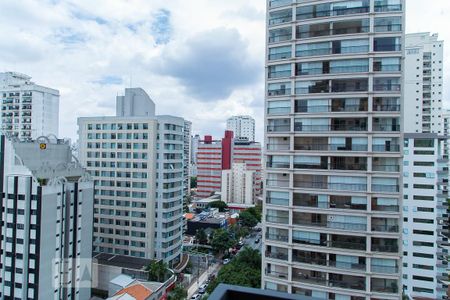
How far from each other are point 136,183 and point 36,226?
11.4 m

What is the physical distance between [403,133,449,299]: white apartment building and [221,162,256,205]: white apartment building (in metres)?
39.2

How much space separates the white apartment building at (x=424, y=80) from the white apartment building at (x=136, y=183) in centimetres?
3190

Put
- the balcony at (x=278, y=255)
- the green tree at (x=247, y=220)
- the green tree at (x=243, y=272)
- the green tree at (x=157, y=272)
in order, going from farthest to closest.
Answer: the green tree at (x=247, y=220)
the green tree at (x=157, y=272)
the green tree at (x=243, y=272)
the balcony at (x=278, y=255)

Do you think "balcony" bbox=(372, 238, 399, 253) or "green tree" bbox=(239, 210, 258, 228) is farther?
"green tree" bbox=(239, 210, 258, 228)

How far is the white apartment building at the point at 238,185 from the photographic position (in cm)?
6341

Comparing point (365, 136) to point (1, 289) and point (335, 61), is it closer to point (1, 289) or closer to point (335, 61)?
point (335, 61)

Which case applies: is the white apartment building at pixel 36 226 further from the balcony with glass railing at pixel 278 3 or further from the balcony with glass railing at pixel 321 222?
the balcony with glass railing at pixel 278 3

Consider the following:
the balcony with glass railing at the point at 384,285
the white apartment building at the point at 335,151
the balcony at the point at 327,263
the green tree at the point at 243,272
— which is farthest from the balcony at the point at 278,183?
the green tree at the point at 243,272

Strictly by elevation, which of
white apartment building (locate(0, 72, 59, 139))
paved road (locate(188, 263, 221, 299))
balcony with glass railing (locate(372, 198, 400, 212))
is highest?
white apartment building (locate(0, 72, 59, 139))

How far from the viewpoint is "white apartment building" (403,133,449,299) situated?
24719mm

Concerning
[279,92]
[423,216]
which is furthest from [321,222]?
[423,216]

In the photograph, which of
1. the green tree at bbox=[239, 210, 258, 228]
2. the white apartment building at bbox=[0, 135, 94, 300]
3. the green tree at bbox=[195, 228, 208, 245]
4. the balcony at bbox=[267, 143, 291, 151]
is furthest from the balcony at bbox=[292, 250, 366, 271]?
the green tree at bbox=[239, 210, 258, 228]

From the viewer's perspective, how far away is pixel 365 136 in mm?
14023

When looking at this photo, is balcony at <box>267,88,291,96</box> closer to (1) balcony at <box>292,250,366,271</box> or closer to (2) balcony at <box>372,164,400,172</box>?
(2) balcony at <box>372,164,400,172</box>
